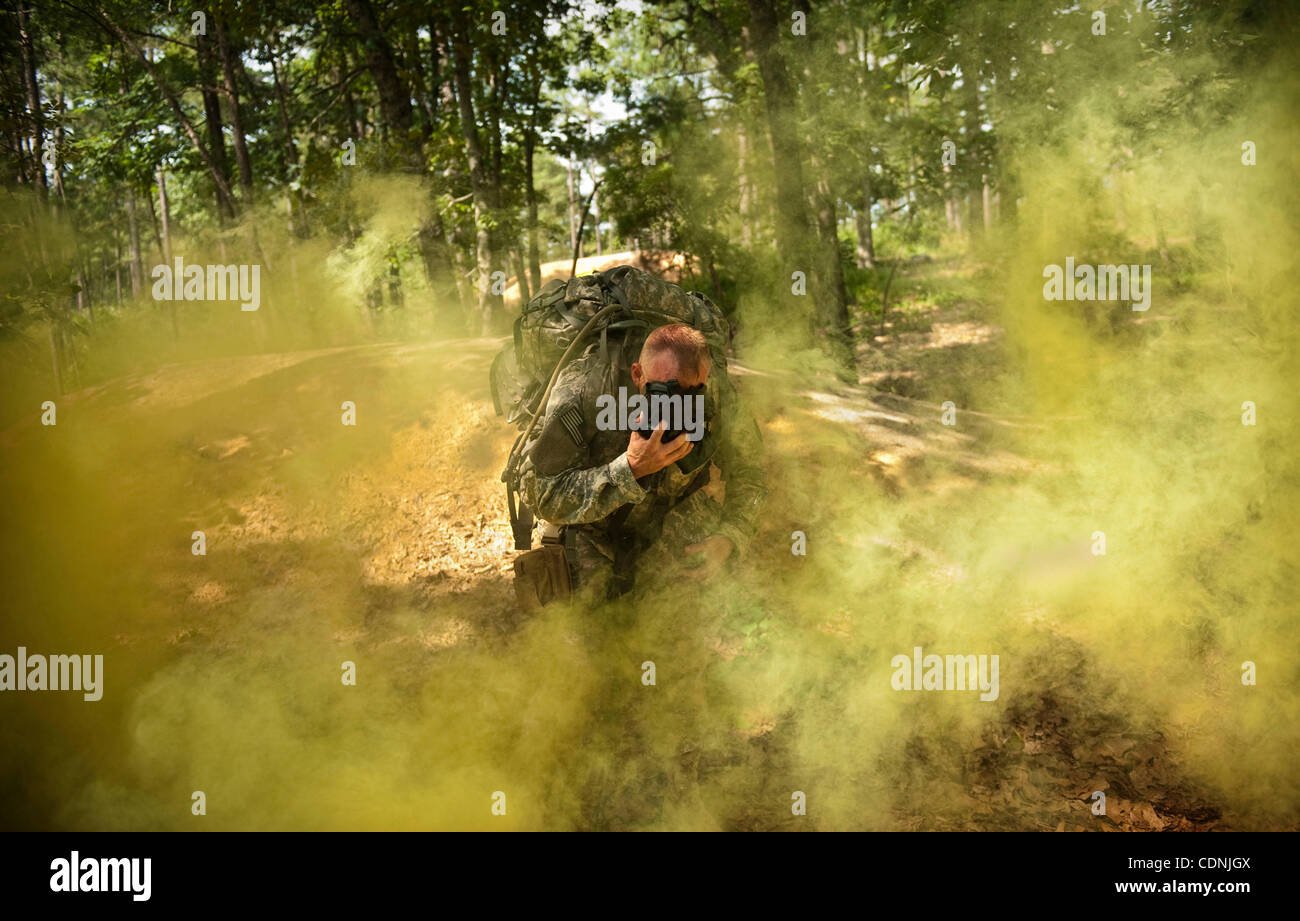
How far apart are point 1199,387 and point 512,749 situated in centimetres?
532

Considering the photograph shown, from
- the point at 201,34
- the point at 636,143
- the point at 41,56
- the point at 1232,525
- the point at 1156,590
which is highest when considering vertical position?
the point at 201,34

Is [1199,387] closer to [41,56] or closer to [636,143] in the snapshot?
[636,143]

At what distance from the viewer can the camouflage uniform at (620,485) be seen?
113 inches

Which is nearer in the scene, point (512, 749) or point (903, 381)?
point (512, 749)

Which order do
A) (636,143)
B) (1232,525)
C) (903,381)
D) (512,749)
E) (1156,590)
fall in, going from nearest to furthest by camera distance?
(512,749), (1156,590), (1232,525), (903,381), (636,143)

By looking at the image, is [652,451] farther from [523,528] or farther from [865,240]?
[865,240]

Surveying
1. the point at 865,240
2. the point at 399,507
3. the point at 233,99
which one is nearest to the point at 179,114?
the point at 233,99

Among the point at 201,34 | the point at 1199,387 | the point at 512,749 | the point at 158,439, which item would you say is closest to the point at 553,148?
the point at 201,34

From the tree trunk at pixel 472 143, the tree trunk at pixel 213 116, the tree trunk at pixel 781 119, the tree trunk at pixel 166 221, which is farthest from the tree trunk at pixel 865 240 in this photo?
the tree trunk at pixel 166 221

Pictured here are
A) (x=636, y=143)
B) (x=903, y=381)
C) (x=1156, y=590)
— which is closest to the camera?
(x=1156, y=590)

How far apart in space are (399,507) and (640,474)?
2.77 metres

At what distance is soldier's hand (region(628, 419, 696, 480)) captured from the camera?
270 centimetres

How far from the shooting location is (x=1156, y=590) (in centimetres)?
409

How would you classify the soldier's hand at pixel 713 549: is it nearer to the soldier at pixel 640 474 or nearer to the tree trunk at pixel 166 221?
the soldier at pixel 640 474
